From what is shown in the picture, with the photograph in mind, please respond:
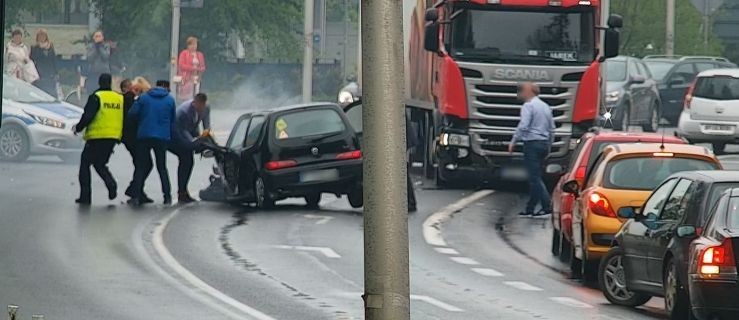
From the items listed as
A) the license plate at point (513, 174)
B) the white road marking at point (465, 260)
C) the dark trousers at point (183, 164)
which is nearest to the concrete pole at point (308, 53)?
the license plate at point (513, 174)

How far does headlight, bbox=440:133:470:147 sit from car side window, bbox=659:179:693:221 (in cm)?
1350

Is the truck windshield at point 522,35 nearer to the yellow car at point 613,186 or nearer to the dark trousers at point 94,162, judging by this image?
the dark trousers at point 94,162

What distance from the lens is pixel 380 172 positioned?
29.9 ft

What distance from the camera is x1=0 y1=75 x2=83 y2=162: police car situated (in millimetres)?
32750

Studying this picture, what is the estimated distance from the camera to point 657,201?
51.8ft

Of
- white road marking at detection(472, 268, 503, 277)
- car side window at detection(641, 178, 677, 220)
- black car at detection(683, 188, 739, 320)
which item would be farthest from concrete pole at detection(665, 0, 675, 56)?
black car at detection(683, 188, 739, 320)

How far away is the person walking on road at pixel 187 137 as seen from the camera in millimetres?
26656

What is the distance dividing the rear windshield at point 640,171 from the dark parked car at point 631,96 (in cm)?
1963

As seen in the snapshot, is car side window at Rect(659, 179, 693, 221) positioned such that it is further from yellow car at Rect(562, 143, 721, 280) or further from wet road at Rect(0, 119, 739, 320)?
yellow car at Rect(562, 143, 721, 280)

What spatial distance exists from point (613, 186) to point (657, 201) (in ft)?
7.90

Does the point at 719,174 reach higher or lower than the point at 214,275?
higher

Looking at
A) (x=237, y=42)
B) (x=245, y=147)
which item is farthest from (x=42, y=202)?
(x=237, y=42)

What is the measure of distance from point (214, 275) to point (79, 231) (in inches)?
177

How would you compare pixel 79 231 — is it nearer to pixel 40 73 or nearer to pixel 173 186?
pixel 173 186
